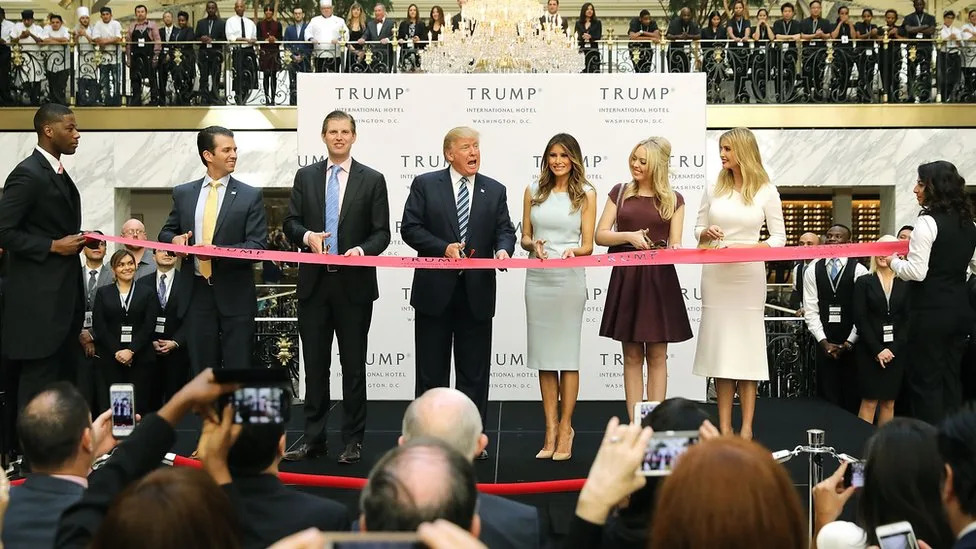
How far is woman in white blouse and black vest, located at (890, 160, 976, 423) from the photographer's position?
220 inches

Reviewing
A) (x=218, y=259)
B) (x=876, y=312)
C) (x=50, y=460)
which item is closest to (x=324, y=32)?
(x=876, y=312)

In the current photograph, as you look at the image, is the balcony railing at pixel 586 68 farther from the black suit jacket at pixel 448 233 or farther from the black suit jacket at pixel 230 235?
the black suit jacket at pixel 230 235

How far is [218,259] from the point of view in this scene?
225 inches

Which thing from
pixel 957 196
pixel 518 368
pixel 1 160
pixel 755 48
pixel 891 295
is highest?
pixel 755 48

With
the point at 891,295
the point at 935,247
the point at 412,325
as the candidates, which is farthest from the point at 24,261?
the point at 891,295

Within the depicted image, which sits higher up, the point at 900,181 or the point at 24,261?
the point at 900,181

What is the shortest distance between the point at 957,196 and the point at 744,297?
1173 millimetres

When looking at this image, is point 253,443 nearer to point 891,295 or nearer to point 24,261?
point 24,261

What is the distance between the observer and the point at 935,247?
18.5ft

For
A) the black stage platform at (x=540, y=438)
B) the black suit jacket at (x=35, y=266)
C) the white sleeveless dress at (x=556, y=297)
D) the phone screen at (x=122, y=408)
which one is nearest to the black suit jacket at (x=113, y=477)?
the phone screen at (x=122, y=408)

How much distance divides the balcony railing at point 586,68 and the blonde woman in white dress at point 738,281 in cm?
981

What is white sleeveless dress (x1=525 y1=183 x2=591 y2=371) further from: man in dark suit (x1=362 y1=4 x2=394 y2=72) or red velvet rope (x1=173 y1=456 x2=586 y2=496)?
man in dark suit (x1=362 y1=4 x2=394 y2=72)

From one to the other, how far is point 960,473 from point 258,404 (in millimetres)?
1548

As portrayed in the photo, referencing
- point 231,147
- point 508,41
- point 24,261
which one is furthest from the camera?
point 508,41
